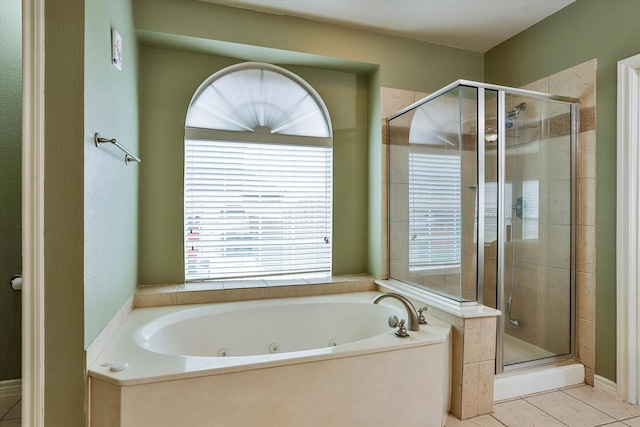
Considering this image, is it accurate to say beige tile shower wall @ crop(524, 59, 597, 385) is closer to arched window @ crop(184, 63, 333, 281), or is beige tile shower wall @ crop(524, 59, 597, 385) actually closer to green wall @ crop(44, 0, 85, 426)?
arched window @ crop(184, 63, 333, 281)

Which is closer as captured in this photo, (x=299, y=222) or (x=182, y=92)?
(x=182, y=92)

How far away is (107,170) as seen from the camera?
1699 millimetres

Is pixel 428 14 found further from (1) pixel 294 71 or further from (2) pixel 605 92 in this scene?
(2) pixel 605 92

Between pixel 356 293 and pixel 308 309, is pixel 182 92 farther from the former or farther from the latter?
pixel 356 293

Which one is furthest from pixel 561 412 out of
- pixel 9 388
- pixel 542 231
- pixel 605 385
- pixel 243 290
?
pixel 9 388

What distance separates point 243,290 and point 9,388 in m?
1.34

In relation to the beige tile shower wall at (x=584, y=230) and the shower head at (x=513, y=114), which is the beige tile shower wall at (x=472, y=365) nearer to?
the beige tile shower wall at (x=584, y=230)

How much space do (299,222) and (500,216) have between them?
1440 millimetres

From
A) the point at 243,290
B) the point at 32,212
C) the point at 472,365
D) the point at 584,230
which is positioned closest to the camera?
the point at 32,212

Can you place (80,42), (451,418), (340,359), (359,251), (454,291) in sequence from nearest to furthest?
1. (80,42)
2. (340,359)
3. (451,418)
4. (454,291)
5. (359,251)

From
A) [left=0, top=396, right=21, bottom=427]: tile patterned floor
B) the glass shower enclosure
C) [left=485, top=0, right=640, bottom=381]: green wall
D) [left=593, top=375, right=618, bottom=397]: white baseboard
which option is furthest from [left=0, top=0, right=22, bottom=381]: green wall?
[left=593, top=375, right=618, bottom=397]: white baseboard

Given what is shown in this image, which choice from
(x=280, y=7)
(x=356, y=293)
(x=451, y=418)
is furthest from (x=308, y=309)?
(x=280, y=7)

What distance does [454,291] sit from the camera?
2.10 m

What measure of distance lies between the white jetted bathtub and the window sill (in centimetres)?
12
